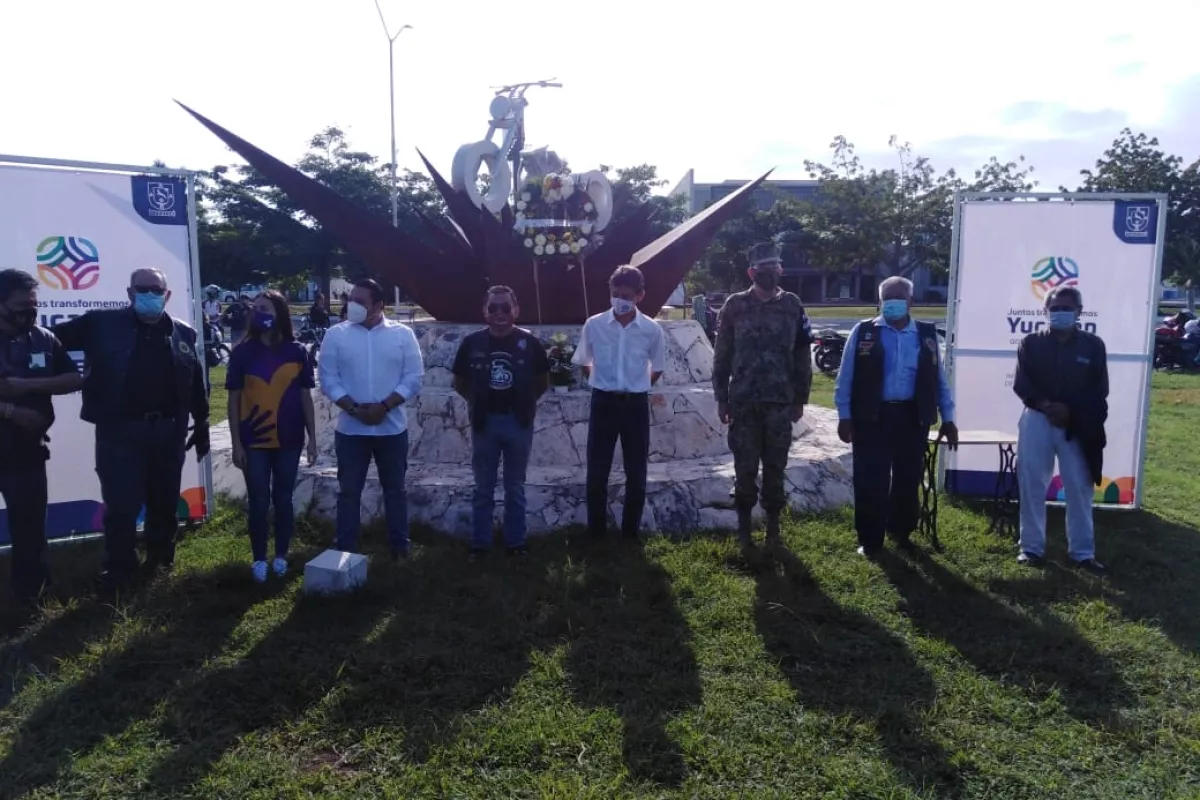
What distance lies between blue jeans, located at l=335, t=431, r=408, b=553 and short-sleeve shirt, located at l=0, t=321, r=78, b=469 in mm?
1363

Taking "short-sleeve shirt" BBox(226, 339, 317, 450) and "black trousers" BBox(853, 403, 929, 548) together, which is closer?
"short-sleeve shirt" BBox(226, 339, 317, 450)

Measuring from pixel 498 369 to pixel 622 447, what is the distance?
91cm

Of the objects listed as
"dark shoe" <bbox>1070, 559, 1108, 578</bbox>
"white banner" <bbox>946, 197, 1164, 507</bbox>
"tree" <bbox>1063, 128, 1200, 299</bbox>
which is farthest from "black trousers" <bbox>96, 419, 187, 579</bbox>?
"tree" <bbox>1063, 128, 1200, 299</bbox>

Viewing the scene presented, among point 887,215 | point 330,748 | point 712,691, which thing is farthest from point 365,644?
point 887,215

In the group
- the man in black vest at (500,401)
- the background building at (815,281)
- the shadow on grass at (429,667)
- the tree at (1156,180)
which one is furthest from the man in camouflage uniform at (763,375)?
the background building at (815,281)

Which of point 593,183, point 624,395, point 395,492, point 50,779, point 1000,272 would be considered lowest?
point 50,779

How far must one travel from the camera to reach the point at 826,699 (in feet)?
10.6

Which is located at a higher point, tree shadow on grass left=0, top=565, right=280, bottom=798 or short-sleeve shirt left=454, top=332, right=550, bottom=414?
short-sleeve shirt left=454, top=332, right=550, bottom=414

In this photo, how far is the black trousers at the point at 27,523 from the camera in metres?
4.10

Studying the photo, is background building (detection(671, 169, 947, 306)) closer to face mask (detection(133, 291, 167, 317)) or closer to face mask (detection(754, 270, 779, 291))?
face mask (detection(754, 270, 779, 291))

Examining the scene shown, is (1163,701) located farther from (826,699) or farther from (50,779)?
(50,779)

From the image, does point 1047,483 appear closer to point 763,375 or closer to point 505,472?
point 763,375

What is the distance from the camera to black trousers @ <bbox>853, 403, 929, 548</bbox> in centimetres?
487

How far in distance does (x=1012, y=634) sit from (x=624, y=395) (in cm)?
228
